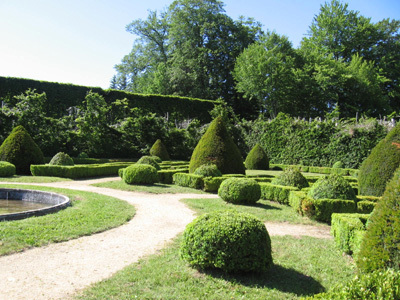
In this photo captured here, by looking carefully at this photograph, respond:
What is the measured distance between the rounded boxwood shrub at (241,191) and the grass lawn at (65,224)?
313 centimetres

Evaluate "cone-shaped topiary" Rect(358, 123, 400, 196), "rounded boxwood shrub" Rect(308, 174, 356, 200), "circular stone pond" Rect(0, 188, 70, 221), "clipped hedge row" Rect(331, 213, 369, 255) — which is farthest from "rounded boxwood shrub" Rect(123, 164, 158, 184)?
"clipped hedge row" Rect(331, 213, 369, 255)

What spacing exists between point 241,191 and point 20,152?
13.5 m

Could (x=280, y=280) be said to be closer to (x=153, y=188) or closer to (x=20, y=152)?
(x=153, y=188)

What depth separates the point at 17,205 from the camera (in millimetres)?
10125

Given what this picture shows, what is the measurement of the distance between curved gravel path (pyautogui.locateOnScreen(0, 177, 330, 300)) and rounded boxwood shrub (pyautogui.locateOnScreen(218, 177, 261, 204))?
1.84 metres

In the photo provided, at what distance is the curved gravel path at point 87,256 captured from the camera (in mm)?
4430

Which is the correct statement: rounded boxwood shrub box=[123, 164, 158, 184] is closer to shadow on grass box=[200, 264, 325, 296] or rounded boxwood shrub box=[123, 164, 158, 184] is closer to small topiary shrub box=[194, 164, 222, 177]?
small topiary shrub box=[194, 164, 222, 177]

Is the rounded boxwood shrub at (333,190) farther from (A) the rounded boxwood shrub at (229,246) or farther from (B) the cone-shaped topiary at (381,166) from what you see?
(A) the rounded boxwood shrub at (229,246)

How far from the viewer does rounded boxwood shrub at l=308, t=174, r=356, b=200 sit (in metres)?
9.12

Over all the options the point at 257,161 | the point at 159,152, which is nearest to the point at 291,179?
the point at 257,161

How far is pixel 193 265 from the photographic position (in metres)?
5.18

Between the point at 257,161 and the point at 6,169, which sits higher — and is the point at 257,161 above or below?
above

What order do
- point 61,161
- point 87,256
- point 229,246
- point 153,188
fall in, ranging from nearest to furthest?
1. point 229,246
2. point 87,256
3. point 153,188
4. point 61,161

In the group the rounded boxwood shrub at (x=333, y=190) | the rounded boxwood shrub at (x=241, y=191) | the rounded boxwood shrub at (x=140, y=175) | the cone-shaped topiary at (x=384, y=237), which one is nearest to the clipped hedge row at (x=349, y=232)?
the cone-shaped topiary at (x=384, y=237)
